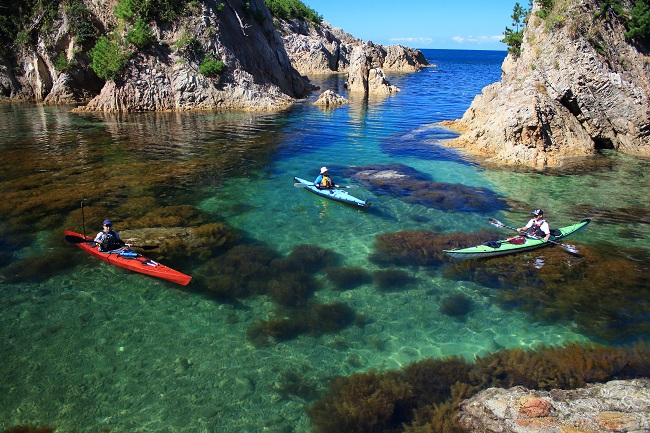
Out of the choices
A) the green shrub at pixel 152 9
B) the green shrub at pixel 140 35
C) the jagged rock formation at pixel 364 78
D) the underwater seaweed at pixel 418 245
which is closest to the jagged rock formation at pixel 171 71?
the green shrub at pixel 140 35

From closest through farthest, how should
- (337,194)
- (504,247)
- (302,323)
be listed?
(302,323), (504,247), (337,194)

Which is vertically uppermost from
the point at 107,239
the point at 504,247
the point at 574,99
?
the point at 574,99

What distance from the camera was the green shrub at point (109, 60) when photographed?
3931 cm

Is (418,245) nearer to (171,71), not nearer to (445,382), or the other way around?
(445,382)

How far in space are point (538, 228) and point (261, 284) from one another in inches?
399

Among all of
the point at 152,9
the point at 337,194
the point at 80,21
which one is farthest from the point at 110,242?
the point at 80,21

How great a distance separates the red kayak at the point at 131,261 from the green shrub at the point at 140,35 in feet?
106

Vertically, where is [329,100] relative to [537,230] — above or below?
above

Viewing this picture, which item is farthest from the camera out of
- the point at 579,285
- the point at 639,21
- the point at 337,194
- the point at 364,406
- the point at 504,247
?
the point at 639,21

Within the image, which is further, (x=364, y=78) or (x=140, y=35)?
(x=364, y=78)

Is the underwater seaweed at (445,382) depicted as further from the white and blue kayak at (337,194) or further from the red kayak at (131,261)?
the white and blue kayak at (337,194)

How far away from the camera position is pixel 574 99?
28625 millimetres

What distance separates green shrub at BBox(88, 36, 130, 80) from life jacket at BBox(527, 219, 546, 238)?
37.9 metres

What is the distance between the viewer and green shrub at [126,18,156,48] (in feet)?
133
